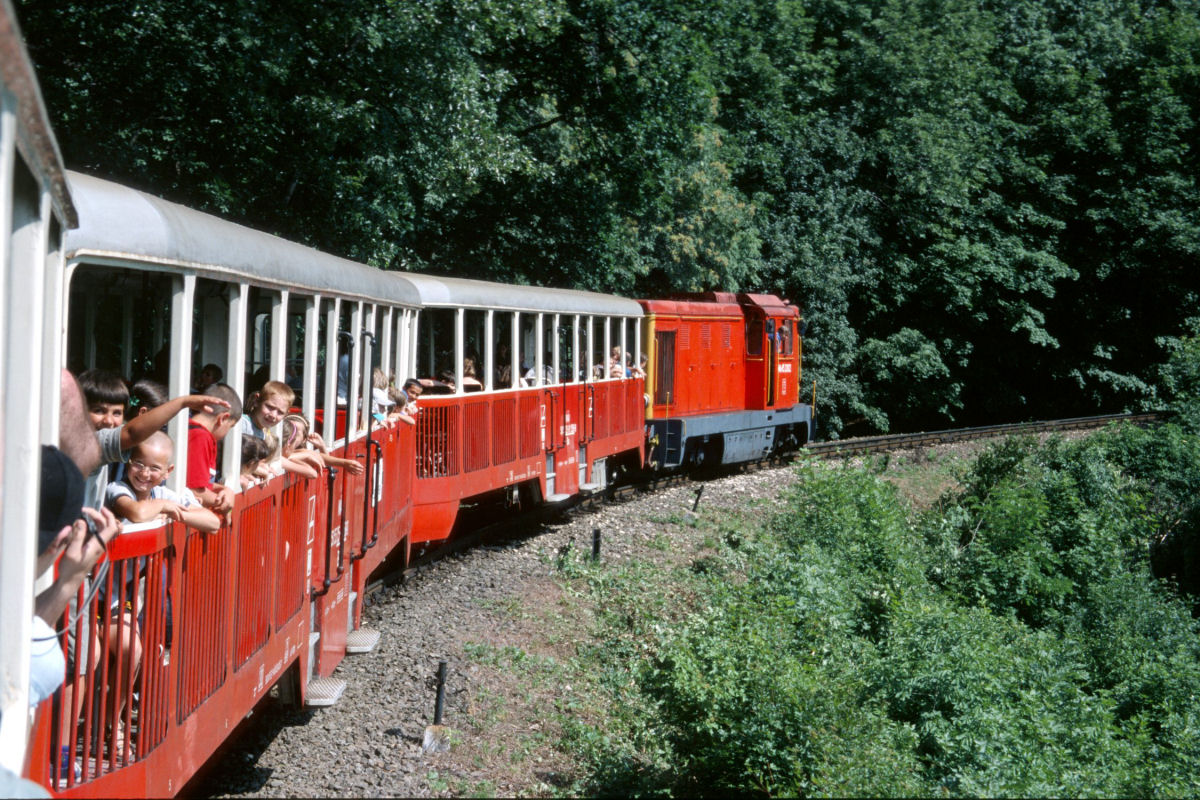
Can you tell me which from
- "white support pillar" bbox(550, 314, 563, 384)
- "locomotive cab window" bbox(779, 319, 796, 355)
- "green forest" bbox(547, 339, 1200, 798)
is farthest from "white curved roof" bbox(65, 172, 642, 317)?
"locomotive cab window" bbox(779, 319, 796, 355)

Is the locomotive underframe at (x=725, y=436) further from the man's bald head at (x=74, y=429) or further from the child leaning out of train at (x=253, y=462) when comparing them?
the man's bald head at (x=74, y=429)

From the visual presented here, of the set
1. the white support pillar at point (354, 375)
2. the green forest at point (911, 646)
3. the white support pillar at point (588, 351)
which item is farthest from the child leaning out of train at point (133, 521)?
the white support pillar at point (588, 351)

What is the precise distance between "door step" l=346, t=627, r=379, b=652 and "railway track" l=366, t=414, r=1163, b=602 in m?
1.92

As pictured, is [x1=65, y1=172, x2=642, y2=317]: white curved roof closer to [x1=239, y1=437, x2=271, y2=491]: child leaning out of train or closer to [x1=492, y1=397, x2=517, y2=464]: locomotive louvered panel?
[x1=239, y1=437, x2=271, y2=491]: child leaning out of train

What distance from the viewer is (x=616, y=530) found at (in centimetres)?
1531

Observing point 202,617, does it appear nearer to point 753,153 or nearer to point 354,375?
point 354,375

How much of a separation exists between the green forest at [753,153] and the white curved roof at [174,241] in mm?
8464

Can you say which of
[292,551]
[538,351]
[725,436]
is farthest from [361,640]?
[725,436]

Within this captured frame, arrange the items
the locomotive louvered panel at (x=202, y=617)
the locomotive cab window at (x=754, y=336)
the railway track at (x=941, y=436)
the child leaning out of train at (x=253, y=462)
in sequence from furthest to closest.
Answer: the railway track at (x=941, y=436) < the locomotive cab window at (x=754, y=336) < the child leaning out of train at (x=253, y=462) < the locomotive louvered panel at (x=202, y=617)

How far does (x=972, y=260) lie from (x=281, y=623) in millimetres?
32873

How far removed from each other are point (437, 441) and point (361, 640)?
3308 millimetres

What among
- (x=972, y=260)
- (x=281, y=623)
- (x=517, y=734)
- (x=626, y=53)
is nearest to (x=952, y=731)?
(x=517, y=734)

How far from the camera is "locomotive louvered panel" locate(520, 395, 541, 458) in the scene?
13383 mm

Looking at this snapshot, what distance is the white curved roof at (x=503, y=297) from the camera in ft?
38.6
